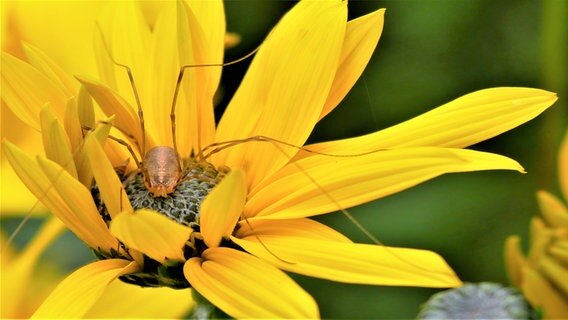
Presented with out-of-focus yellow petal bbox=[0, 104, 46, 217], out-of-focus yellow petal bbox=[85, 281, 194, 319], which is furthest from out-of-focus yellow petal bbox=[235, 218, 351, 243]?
out-of-focus yellow petal bbox=[0, 104, 46, 217]

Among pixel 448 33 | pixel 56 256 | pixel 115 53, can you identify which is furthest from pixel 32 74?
pixel 448 33

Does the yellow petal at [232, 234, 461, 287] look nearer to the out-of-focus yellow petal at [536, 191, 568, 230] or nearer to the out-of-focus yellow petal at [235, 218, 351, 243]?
the out-of-focus yellow petal at [235, 218, 351, 243]

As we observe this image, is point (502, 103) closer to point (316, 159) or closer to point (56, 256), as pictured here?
point (316, 159)

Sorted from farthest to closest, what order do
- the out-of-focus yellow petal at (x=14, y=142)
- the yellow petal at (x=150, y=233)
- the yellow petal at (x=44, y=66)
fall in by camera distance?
the out-of-focus yellow petal at (x=14, y=142), the yellow petal at (x=44, y=66), the yellow petal at (x=150, y=233)

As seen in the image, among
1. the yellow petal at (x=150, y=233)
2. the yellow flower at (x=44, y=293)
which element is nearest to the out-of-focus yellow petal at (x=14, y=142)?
the yellow flower at (x=44, y=293)

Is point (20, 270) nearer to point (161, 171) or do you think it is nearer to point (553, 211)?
point (161, 171)

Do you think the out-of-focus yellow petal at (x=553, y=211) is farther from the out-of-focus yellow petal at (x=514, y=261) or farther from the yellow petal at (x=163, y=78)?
the yellow petal at (x=163, y=78)

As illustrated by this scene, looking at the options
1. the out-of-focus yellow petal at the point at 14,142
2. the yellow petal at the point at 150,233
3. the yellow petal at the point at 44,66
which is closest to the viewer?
the yellow petal at the point at 150,233
